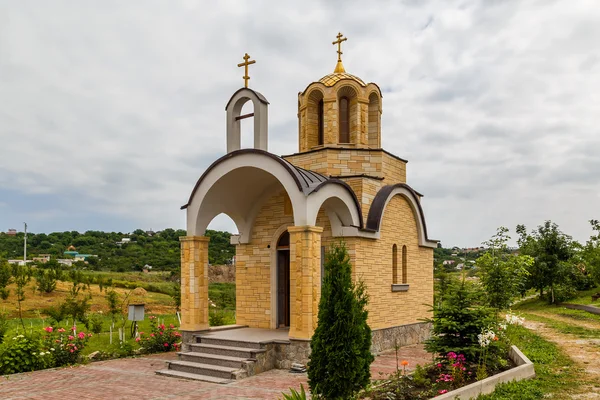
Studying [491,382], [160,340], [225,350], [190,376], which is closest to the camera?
[491,382]

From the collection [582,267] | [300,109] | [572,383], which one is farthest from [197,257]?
[582,267]

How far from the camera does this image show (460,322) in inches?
364

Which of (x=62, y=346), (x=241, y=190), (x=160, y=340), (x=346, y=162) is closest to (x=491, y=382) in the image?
(x=346, y=162)

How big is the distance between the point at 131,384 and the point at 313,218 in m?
4.58

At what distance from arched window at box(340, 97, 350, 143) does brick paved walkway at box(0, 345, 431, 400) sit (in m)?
6.34

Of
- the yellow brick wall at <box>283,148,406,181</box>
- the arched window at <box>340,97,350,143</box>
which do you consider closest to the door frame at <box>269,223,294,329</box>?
the yellow brick wall at <box>283,148,406,181</box>

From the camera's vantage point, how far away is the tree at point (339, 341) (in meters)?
6.93

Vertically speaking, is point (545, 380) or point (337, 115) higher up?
point (337, 115)

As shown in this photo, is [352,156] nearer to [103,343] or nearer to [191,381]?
[191,381]

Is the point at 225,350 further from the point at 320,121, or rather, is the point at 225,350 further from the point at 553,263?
the point at 553,263

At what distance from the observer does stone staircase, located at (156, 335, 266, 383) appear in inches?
397

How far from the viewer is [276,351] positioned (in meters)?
10.9

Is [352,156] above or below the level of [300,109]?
below

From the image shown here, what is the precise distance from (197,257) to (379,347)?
484 cm
